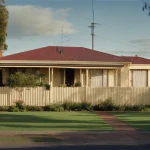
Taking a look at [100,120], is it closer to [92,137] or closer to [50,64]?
[92,137]

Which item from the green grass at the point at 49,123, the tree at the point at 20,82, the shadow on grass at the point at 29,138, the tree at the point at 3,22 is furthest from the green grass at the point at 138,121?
→ the tree at the point at 3,22

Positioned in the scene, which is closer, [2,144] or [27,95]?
[2,144]

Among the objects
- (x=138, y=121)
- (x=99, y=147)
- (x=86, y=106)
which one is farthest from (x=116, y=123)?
(x=86, y=106)

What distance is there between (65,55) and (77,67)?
2.42 meters

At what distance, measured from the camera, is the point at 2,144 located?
12305mm

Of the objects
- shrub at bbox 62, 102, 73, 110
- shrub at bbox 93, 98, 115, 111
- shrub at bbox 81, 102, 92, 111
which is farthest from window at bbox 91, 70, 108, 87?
shrub at bbox 62, 102, 73, 110

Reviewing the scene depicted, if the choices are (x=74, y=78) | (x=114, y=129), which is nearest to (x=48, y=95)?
(x=74, y=78)

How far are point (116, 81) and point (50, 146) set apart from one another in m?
18.4

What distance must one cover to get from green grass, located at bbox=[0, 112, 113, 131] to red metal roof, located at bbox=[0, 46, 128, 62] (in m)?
10.1

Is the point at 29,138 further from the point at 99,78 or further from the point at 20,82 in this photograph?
the point at 99,78

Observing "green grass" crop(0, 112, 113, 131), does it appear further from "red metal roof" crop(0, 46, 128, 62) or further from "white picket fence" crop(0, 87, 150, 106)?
"red metal roof" crop(0, 46, 128, 62)

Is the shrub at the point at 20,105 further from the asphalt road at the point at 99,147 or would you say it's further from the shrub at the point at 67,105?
the asphalt road at the point at 99,147

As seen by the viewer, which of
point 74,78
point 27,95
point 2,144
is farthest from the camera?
point 74,78

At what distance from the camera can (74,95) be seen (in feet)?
79.1
